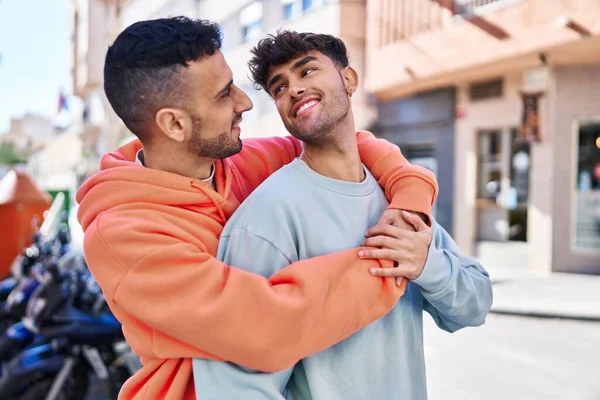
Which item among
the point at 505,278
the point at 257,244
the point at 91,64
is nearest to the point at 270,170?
the point at 257,244

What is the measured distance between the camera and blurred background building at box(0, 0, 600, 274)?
35.7ft

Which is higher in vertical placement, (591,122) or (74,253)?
(591,122)

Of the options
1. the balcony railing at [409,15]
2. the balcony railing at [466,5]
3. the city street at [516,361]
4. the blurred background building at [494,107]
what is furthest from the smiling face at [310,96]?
the balcony railing at [466,5]

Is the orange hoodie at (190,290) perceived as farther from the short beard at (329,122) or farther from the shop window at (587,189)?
the shop window at (587,189)

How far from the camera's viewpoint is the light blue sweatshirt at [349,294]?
4.46ft

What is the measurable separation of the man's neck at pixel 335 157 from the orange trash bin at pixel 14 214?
460 centimetres

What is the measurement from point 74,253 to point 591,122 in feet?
32.6

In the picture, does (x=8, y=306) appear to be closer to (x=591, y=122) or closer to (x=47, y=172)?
(x=591, y=122)

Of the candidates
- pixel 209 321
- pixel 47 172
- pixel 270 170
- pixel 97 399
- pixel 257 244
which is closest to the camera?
pixel 209 321

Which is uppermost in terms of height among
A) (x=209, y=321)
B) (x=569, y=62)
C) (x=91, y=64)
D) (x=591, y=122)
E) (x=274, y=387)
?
(x=91, y=64)

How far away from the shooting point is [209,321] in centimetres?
125

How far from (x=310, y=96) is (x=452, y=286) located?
0.63m

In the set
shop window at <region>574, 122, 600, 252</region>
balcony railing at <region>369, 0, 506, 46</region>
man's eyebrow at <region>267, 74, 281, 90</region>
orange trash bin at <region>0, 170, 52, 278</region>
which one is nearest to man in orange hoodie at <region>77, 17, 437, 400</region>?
man's eyebrow at <region>267, 74, 281, 90</region>

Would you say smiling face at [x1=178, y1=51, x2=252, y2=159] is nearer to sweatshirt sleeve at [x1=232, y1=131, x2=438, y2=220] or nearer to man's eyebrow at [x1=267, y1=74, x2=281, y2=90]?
man's eyebrow at [x1=267, y1=74, x2=281, y2=90]
